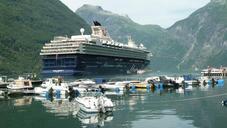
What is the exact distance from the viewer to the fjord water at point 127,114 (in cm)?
6831

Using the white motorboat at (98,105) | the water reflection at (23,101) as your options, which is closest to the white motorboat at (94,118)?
the white motorboat at (98,105)

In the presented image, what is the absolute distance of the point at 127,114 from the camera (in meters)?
78.4

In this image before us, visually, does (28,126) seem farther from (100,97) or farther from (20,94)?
(20,94)

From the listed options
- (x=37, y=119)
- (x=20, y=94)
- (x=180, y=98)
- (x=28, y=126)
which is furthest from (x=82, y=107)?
(x=20, y=94)

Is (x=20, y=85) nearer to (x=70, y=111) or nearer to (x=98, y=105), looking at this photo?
(x=70, y=111)

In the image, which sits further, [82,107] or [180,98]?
[180,98]

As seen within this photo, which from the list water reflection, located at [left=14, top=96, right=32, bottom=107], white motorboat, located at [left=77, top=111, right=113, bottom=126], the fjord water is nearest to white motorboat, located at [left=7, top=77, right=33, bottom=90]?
water reflection, located at [left=14, top=96, right=32, bottom=107]

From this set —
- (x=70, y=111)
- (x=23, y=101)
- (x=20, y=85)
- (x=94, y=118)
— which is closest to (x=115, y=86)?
(x=20, y=85)

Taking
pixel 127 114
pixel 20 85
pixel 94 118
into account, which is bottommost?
pixel 94 118

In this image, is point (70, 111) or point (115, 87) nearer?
point (70, 111)

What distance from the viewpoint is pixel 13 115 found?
3159 inches

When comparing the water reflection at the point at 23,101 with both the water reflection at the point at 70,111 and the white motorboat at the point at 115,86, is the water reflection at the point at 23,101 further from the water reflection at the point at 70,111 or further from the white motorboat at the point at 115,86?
the white motorboat at the point at 115,86

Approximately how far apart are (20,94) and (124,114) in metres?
49.5

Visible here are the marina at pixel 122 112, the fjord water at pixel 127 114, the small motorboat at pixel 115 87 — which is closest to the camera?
the fjord water at pixel 127 114
